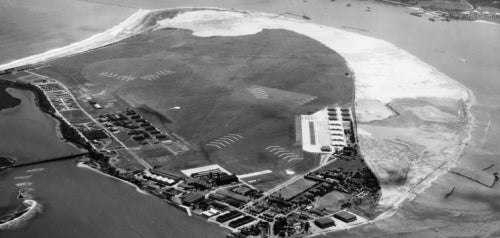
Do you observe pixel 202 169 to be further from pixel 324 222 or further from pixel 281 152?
pixel 324 222

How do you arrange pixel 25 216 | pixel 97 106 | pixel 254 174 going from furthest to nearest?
pixel 97 106 → pixel 254 174 → pixel 25 216

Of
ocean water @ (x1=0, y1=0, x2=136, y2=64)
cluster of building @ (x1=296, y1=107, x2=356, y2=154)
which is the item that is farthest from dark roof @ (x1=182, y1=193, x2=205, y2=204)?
ocean water @ (x1=0, y1=0, x2=136, y2=64)

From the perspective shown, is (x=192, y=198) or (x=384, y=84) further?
(x=384, y=84)

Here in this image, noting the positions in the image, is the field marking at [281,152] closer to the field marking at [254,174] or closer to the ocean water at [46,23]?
the field marking at [254,174]

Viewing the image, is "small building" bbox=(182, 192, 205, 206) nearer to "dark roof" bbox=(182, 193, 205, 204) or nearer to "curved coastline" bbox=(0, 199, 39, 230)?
"dark roof" bbox=(182, 193, 205, 204)

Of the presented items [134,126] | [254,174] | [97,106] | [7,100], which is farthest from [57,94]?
[254,174]

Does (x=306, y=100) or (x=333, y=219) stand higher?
(x=306, y=100)

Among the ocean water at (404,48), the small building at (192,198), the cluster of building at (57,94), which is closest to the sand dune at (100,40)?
the ocean water at (404,48)
